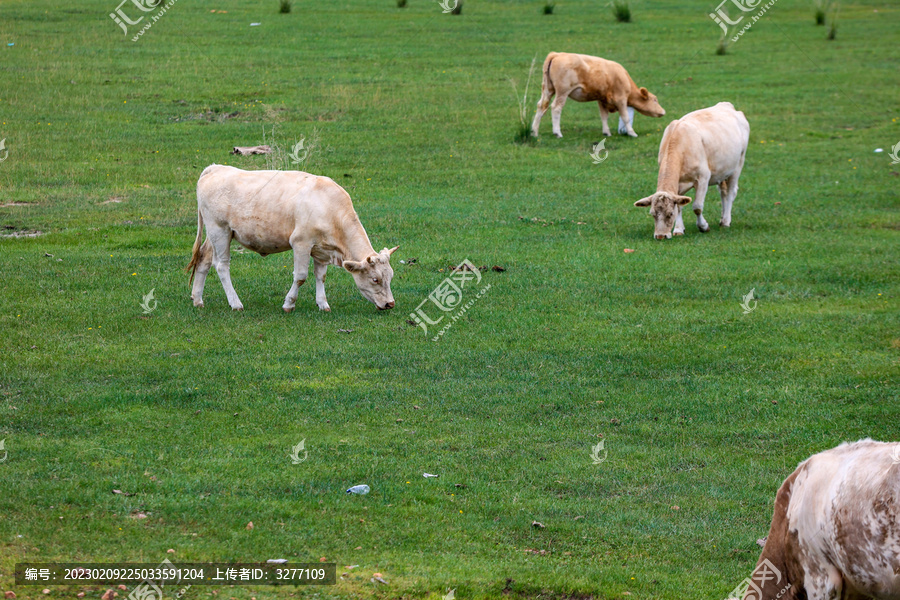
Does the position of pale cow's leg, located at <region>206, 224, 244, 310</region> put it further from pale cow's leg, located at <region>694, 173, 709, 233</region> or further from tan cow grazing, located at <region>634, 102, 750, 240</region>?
pale cow's leg, located at <region>694, 173, 709, 233</region>

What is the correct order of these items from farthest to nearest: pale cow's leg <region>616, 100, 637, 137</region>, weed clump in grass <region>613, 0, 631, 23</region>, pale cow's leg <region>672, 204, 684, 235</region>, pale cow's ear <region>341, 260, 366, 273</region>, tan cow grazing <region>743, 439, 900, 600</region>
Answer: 1. weed clump in grass <region>613, 0, 631, 23</region>
2. pale cow's leg <region>616, 100, 637, 137</region>
3. pale cow's leg <region>672, 204, 684, 235</region>
4. pale cow's ear <region>341, 260, 366, 273</region>
5. tan cow grazing <region>743, 439, 900, 600</region>

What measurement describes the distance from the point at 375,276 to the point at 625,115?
47.9 ft

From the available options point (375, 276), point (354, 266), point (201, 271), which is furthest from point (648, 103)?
point (201, 271)

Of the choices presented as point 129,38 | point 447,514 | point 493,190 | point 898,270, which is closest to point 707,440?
point 447,514

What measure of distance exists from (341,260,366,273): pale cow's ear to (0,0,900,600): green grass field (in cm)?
71

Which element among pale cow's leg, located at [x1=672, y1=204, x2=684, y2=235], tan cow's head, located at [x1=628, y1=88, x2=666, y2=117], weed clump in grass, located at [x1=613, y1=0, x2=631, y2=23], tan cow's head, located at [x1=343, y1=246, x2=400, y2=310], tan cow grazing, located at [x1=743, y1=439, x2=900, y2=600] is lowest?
pale cow's leg, located at [x1=672, y1=204, x2=684, y2=235]

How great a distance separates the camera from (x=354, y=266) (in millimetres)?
14258

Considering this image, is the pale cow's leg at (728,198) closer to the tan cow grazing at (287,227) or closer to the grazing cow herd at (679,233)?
the grazing cow herd at (679,233)

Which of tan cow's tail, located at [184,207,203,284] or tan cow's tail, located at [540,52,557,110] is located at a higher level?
tan cow's tail, located at [540,52,557,110]

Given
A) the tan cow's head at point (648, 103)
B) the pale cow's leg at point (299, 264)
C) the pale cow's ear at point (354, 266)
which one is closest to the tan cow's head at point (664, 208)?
the pale cow's ear at point (354, 266)

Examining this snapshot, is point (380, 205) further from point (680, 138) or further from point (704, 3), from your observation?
point (704, 3)

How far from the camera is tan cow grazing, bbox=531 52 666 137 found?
86.5 ft

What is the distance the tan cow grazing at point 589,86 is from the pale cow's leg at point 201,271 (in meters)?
13.8

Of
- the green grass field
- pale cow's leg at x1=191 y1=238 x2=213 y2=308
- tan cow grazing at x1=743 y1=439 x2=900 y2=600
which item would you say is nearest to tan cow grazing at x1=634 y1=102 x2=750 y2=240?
the green grass field
